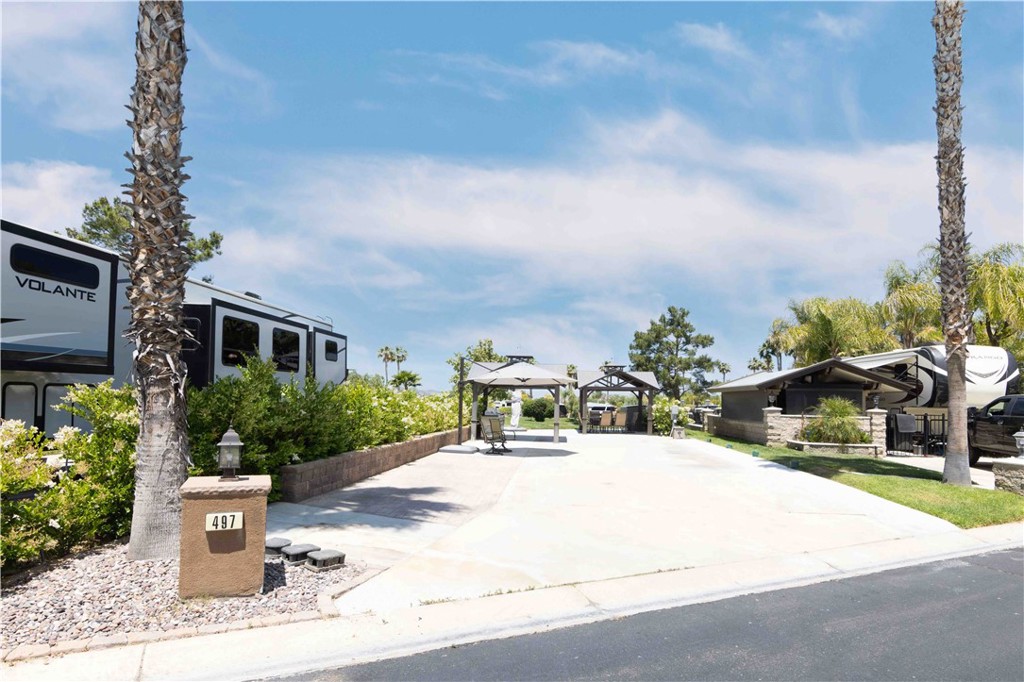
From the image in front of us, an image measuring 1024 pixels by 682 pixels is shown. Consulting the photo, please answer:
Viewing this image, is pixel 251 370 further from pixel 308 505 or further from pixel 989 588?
pixel 989 588

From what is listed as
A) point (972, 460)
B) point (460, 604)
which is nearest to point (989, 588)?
point (460, 604)

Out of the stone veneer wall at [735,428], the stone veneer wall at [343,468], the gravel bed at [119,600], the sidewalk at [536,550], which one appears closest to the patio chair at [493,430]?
the stone veneer wall at [343,468]

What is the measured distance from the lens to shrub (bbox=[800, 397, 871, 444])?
59.1 feet

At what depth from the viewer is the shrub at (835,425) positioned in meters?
18.0

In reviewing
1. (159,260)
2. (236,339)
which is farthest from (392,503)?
(236,339)

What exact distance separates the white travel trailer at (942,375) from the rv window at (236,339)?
1867 centimetres

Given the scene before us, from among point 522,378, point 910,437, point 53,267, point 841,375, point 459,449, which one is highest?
point 53,267

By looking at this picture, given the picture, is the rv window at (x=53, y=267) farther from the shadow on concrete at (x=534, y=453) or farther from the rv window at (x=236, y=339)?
the shadow on concrete at (x=534, y=453)

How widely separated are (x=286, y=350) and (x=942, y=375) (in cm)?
2108

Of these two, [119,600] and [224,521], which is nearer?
[119,600]

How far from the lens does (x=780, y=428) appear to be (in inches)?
797

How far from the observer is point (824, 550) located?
7246mm

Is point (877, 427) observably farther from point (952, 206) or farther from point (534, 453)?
point (534, 453)

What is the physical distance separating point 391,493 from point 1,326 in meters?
7.02
